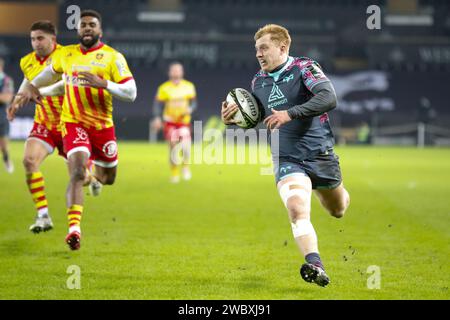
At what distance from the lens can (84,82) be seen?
8.49 meters

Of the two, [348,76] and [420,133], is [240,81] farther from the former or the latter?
[420,133]

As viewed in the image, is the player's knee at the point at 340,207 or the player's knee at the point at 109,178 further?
the player's knee at the point at 109,178

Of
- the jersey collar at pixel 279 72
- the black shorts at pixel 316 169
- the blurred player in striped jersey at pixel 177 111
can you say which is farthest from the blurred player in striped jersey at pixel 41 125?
the blurred player in striped jersey at pixel 177 111

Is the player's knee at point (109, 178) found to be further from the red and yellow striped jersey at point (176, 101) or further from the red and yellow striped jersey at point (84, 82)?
the red and yellow striped jersey at point (176, 101)

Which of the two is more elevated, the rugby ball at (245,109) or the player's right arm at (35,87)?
the player's right arm at (35,87)

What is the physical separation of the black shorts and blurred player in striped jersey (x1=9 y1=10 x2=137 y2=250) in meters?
2.23

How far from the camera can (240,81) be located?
116 ft

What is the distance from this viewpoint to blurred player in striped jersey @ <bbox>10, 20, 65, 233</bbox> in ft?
30.9

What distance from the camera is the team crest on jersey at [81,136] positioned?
8.52 metres

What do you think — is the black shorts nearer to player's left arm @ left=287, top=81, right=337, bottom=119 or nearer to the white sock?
player's left arm @ left=287, top=81, right=337, bottom=119

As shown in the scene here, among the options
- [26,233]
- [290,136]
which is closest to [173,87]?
[26,233]

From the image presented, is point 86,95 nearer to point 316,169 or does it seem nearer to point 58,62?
point 58,62

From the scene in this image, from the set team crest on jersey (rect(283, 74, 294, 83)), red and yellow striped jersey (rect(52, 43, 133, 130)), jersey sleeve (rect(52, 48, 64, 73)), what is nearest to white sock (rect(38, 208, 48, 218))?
red and yellow striped jersey (rect(52, 43, 133, 130))

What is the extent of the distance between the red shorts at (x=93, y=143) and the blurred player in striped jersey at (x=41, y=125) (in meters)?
0.73
